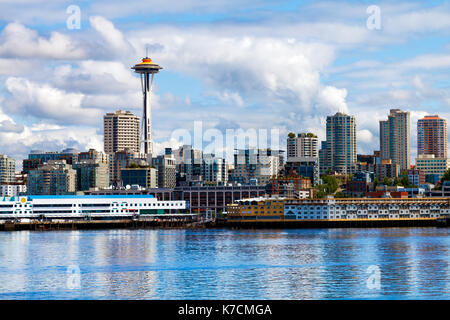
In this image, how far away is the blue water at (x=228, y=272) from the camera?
45.8 m

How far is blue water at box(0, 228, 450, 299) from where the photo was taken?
45.8 metres

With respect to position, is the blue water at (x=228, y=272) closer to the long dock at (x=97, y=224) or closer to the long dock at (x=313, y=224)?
the long dock at (x=313, y=224)

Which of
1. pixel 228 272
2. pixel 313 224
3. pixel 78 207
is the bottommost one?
pixel 313 224

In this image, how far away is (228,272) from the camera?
58469 mm

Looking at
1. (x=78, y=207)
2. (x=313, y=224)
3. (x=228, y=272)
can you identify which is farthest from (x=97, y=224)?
(x=228, y=272)

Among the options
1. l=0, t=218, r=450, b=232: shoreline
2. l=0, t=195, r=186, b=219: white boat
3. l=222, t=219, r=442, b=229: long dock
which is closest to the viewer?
l=222, t=219, r=442, b=229: long dock

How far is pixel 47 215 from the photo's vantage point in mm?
169875

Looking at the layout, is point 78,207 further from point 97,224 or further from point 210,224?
point 210,224

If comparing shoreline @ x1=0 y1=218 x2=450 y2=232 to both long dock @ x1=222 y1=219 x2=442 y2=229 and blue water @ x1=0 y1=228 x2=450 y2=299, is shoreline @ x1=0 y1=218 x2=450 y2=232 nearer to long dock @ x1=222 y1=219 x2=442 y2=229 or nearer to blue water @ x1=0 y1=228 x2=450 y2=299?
long dock @ x1=222 y1=219 x2=442 y2=229

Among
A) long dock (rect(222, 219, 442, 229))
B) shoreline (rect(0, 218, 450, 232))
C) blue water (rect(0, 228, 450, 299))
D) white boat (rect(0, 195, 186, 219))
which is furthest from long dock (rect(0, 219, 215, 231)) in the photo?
blue water (rect(0, 228, 450, 299))
